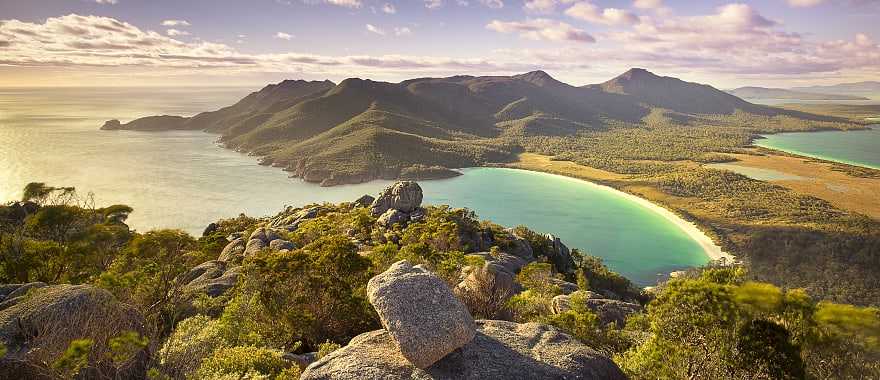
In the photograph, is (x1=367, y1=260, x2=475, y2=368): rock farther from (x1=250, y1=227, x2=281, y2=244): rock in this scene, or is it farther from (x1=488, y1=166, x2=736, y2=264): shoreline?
(x1=488, y1=166, x2=736, y2=264): shoreline

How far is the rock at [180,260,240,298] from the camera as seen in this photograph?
34.4 m

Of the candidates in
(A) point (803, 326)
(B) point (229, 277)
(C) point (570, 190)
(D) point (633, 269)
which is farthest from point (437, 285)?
(C) point (570, 190)

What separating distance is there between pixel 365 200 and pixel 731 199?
447ft

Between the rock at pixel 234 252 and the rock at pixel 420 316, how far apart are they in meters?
41.0

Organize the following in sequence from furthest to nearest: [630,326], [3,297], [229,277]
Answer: [229,277] → [630,326] → [3,297]

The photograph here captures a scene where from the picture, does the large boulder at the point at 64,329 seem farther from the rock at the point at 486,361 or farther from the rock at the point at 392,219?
the rock at the point at 392,219

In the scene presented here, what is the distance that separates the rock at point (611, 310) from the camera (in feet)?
108

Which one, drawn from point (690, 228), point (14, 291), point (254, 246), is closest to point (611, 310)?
point (14, 291)

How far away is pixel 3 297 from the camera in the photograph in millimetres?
22859

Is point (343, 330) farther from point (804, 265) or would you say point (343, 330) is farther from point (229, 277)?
point (804, 265)

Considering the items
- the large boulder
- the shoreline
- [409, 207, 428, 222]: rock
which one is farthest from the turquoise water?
the large boulder

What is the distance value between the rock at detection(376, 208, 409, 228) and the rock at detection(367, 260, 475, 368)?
5612 cm

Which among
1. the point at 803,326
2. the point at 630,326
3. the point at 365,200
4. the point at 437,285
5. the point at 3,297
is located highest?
the point at 437,285

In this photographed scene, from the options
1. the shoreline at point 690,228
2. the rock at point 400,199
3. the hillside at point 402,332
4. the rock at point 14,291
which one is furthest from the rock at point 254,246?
the shoreline at point 690,228
